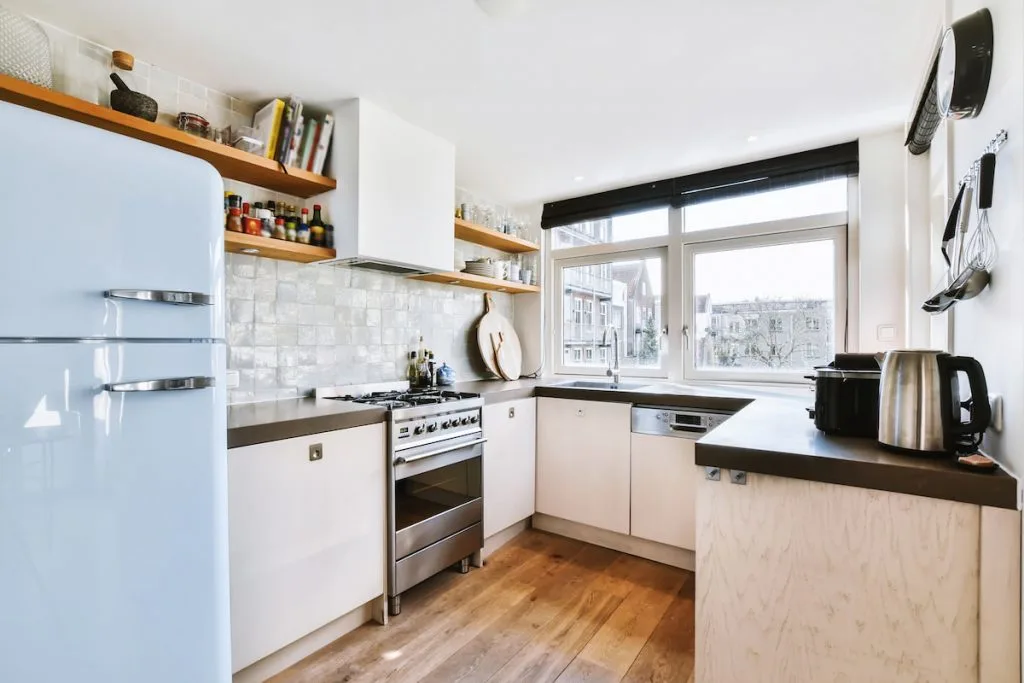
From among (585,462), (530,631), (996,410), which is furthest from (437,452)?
(996,410)

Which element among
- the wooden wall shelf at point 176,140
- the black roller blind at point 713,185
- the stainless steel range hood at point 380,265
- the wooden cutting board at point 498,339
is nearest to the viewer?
the wooden wall shelf at point 176,140

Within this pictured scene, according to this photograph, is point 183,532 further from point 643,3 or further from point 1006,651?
point 643,3

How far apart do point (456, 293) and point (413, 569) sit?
172 cm

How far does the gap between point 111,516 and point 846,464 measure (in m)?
1.58

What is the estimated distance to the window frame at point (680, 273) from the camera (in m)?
2.46

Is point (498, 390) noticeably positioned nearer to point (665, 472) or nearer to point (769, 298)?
point (665, 472)

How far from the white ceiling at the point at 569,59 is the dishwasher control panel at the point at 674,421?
142cm

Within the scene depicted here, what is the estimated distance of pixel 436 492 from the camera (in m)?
2.17

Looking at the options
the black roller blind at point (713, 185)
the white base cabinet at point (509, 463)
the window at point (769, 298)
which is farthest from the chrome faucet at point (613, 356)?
the black roller blind at point (713, 185)

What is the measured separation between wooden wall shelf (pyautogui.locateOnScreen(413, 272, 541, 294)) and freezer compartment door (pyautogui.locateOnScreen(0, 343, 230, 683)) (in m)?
1.64

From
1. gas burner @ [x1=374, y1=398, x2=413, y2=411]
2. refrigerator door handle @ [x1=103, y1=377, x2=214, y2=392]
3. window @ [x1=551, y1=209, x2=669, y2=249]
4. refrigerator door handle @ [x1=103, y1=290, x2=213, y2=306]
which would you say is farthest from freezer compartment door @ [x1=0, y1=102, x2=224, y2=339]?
window @ [x1=551, y1=209, x2=669, y2=249]

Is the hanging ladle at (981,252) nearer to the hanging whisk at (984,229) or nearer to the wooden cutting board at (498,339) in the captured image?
the hanging whisk at (984,229)

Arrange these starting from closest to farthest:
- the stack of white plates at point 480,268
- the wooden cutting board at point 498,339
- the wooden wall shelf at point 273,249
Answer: the wooden wall shelf at point 273,249 < the stack of white plates at point 480,268 < the wooden cutting board at point 498,339

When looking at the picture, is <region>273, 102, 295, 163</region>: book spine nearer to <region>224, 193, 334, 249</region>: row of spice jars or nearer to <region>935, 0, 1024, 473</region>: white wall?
<region>224, 193, 334, 249</region>: row of spice jars
